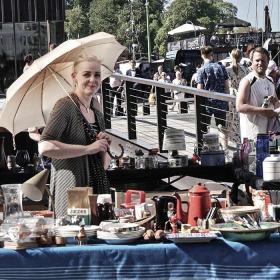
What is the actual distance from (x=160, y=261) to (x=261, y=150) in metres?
2.38

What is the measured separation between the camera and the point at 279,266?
4.15 meters

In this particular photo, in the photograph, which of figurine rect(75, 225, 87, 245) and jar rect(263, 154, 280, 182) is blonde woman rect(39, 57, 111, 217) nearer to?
figurine rect(75, 225, 87, 245)

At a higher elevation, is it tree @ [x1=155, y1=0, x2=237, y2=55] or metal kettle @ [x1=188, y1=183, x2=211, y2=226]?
tree @ [x1=155, y1=0, x2=237, y2=55]

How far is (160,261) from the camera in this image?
4.18m

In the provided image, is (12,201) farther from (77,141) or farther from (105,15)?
(105,15)

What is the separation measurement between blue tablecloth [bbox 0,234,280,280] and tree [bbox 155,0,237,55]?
377 feet

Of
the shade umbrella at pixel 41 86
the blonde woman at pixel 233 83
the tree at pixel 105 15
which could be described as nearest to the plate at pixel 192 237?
the shade umbrella at pixel 41 86

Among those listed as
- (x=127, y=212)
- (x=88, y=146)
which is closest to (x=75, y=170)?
(x=88, y=146)

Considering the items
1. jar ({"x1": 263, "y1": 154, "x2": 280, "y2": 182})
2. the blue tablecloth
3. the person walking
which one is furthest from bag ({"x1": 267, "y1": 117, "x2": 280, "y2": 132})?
the blue tablecloth

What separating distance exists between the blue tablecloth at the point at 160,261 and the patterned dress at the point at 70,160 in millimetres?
1033

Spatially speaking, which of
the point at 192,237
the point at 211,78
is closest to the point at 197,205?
the point at 192,237

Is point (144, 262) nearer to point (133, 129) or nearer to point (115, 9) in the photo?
point (133, 129)

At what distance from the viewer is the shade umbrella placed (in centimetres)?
587

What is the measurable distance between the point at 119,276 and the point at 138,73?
886 inches
